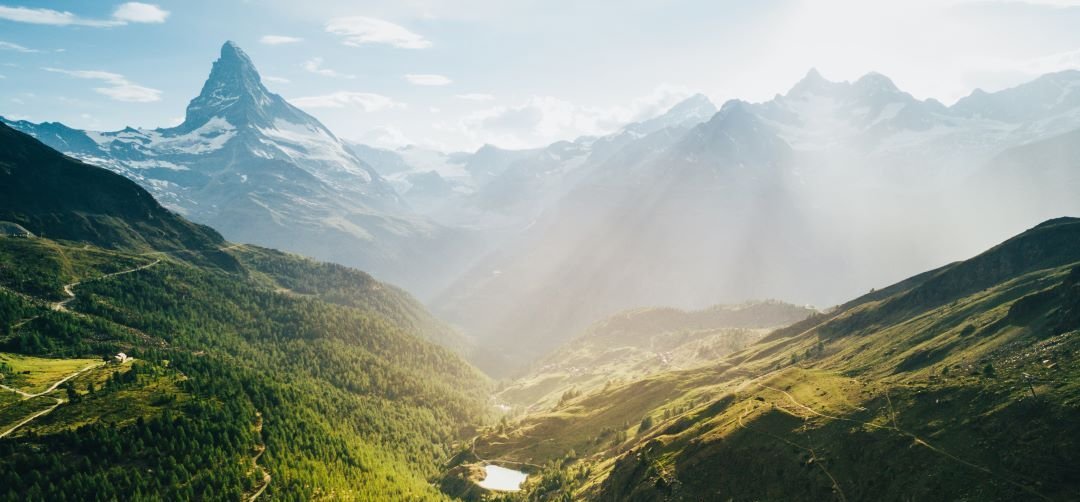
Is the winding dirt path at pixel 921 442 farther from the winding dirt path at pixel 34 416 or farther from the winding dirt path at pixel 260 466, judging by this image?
the winding dirt path at pixel 34 416

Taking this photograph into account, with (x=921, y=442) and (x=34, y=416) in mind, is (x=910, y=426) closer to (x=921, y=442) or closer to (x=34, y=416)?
(x=921, y=442)

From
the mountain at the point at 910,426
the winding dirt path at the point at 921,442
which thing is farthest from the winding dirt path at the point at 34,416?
the winding dirt path at the point at 921,442

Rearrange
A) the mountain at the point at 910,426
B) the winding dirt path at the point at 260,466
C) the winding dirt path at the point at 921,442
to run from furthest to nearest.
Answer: the winding dirt path at the point at 260,466 < the mountain at the point at 910,426 < the winding dirt path at the point at 921,442

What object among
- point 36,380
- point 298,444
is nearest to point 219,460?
point 298,444

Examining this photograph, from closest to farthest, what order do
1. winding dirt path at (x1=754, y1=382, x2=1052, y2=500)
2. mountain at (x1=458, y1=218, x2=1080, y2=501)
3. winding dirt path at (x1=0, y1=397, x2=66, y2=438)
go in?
winding dirt path at (x1=754, y1=382, x2=1052, y2=500), mountain at (x1=458, y1=218, x2=1080, y2=501), winding dirt path at (x1=0, y1=397, x2=66, y2=438)

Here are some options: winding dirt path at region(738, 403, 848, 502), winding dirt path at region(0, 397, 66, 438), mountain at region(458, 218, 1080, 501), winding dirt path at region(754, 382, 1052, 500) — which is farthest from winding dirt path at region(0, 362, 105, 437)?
winding dirt path at region(754, 382, 1052, 500)

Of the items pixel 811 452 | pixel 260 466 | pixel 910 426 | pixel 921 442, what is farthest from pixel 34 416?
pixel 910 426

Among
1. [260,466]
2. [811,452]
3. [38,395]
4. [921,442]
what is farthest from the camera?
[260,466]

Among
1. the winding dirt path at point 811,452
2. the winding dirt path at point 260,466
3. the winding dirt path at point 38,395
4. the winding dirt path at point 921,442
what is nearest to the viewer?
the winding dirt path at point 921,442

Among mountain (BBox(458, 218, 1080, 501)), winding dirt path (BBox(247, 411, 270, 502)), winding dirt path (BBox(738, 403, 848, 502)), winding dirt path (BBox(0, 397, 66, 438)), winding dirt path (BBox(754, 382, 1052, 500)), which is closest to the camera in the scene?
winding dirt path (BBox(754, 382, 1052, 500))

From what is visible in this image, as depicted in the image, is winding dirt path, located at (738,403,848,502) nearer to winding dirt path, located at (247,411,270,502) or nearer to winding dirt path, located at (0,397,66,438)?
winding dirt path, located at (247,411,270,502)

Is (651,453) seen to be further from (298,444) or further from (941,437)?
(298,444)
